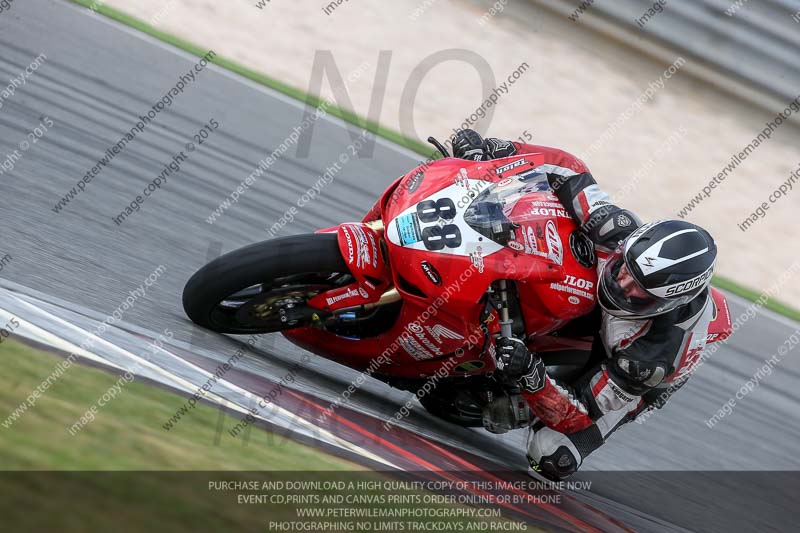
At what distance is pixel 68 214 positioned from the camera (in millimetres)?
5477

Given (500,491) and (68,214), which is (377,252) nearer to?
(500,491)

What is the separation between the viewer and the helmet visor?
391cm

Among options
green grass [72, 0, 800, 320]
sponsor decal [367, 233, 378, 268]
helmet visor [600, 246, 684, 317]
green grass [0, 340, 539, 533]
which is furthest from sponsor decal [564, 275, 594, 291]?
green grass [72, 0, 800, 320]

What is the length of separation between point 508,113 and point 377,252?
6.54 m

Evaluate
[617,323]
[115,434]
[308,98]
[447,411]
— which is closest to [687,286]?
[617,323]

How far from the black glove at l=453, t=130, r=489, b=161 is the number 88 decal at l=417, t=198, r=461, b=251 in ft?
2.35

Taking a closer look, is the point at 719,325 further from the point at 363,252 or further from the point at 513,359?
the point at 363,252

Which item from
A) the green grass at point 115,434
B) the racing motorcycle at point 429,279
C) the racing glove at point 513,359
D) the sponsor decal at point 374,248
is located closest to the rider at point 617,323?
the racing glove at point 513,359

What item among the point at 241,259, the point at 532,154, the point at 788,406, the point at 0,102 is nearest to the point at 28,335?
the point at 241,259

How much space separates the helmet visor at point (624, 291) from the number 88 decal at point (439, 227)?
66cm

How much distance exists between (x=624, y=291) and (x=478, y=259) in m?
0.62

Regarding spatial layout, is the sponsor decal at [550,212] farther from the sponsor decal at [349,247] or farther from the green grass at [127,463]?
the green grass at [127,463]

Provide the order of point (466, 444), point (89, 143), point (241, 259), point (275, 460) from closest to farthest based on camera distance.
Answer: point (275, 460) → point (241, 259) → point (466, 444) → point (89, 143)

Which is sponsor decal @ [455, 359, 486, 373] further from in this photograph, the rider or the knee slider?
the knee slider
